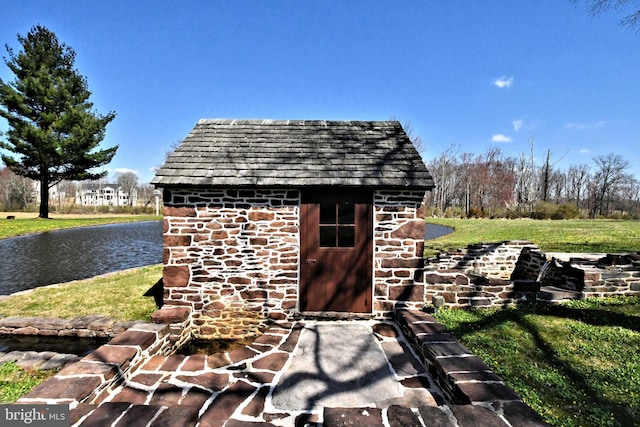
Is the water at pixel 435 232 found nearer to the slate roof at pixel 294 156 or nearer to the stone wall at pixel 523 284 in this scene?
the stone wall at pixel 523 284

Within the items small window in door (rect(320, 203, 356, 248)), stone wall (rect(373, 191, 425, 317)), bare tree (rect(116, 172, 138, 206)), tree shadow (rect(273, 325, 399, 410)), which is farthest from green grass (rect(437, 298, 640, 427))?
bare tree (rect(116, 172, 138, 206))

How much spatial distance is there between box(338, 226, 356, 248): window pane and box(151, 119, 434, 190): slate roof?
36.6 inches

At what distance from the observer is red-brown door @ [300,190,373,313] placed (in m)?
5.57

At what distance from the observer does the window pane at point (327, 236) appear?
560cm

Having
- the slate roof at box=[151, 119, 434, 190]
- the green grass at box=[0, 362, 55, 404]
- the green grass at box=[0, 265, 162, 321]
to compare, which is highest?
the slate roof at box=[151, 119, 434, 190]

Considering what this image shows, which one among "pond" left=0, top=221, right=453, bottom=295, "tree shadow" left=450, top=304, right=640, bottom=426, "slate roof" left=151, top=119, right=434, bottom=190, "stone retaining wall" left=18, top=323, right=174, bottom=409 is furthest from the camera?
"pond" left=0, top=221, right=453, bottom=295

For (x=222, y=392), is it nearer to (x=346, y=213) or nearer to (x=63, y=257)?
(x=346, y=213)

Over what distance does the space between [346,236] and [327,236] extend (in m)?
0.39

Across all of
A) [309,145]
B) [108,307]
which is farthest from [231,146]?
[108,307]

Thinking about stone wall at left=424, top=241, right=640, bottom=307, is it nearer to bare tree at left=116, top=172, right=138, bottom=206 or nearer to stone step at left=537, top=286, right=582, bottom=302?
stone step at left=537, top=286, right=582, bottom=302

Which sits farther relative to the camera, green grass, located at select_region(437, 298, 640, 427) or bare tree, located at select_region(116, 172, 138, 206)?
bare tree, located at select_region(116, 172, 138, 206)

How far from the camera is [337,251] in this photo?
5.57m

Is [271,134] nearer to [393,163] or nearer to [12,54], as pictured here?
[393,163]

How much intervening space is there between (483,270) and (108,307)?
11111 millimetres
